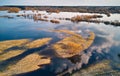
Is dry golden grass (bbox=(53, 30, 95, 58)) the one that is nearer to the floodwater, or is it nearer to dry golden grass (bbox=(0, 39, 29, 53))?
the floodwater

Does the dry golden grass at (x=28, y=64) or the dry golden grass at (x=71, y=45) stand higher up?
the dry golden grass at (x=71, y=45)

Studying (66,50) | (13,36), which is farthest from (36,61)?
(13,36)

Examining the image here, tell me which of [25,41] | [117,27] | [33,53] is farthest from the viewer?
[117,27]

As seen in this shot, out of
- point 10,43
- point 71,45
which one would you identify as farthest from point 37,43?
point 71,45

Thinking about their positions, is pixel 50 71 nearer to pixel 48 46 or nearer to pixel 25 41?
pixel 48 46

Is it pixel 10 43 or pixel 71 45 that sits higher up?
pixel 71 45

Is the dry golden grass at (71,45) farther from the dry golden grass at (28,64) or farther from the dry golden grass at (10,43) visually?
the dry golden grass at (10,43)

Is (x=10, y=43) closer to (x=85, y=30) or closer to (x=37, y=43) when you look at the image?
(x=37, y=43)

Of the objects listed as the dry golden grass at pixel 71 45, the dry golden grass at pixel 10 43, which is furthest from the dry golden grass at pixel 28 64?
the dry golden grass at pixel 10 43
